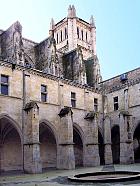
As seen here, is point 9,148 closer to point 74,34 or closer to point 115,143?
point 115,143

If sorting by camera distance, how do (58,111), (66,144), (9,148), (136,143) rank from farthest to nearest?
1. (136,143)
2. (58,111)
3. (9,148)
4. (66,144)

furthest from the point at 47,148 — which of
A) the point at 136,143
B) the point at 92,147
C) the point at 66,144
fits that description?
the point at 136,143

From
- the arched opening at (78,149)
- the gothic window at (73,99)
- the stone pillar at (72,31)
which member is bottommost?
the arched opening at (78,149)

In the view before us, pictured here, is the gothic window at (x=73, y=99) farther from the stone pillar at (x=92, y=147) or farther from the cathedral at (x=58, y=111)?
the stone pillar at (x=92, y=147)

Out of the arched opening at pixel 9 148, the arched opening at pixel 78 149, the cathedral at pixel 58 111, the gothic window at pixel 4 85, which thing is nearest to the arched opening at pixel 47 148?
the cathedral at pixel 58 111

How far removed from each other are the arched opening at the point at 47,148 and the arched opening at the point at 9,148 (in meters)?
2.75

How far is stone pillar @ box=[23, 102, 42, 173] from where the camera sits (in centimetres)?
2109

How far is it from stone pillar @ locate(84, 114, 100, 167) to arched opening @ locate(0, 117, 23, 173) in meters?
6.58

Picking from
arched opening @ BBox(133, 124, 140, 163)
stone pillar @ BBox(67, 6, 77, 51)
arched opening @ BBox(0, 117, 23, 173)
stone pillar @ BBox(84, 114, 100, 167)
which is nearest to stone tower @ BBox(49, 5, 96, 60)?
stone pillar @ BBox(67, 6, 77, 51)

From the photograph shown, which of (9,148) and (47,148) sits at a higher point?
(9,148)

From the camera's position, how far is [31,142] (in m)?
21.4

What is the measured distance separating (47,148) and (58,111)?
168 inches

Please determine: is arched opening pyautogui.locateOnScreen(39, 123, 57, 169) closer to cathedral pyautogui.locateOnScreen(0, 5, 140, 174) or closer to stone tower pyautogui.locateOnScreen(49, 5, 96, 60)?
cathedral pyautogui.locateOnScreen(0, 5, 140, 174)

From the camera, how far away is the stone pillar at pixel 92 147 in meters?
27.4
